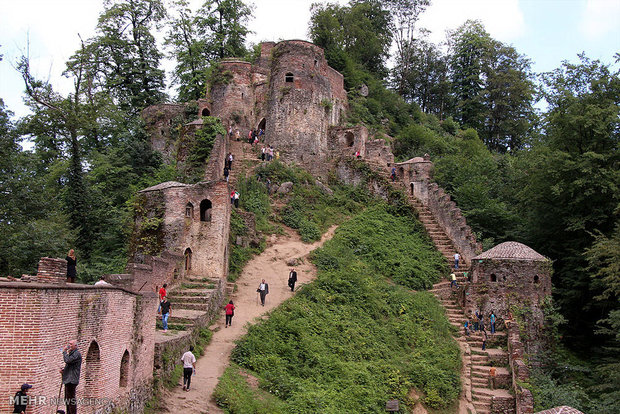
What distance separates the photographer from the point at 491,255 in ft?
71.2

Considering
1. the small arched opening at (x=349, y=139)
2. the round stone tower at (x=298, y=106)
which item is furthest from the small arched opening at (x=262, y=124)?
A: the small arched opening at (x=349, y=139)

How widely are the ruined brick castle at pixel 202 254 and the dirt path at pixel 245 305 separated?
2.37 feet

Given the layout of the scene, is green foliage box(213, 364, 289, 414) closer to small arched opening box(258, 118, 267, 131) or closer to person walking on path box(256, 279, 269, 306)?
person walking on path box(256, 279, 269, 306)

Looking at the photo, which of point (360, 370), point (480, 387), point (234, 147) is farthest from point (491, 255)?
point (234, 147)

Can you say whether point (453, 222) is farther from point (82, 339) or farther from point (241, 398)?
point (82, 339)

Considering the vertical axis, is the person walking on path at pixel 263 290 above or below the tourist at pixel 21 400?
above

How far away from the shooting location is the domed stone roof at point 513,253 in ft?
69.0

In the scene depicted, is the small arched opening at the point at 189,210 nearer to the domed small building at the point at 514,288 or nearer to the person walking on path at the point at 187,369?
the person walking on path at the point at 187,369

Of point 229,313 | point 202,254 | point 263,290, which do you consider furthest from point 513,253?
point 202,254

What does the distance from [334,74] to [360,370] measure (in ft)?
74.5

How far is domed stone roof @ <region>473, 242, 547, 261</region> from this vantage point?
2103 centimetres

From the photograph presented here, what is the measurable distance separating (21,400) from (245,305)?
→ 1158 centimetres

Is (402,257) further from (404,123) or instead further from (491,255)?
(404,123)

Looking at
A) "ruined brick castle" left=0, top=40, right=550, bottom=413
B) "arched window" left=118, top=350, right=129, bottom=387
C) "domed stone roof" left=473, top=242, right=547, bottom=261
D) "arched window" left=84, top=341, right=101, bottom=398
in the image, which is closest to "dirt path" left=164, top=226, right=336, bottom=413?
"ruined brick castle" left=0, top=40, right=550, bottom=413
